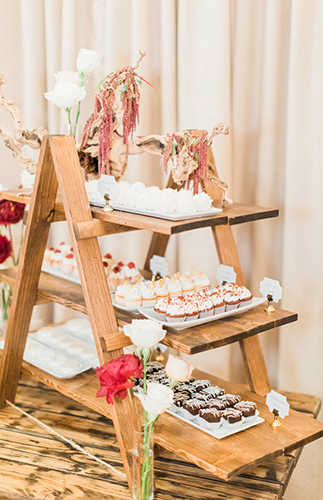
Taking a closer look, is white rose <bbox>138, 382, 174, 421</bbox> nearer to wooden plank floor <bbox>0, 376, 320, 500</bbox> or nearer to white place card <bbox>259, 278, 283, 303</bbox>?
wooden plank floor <bbox>0, 376, 320, 500</bbox>

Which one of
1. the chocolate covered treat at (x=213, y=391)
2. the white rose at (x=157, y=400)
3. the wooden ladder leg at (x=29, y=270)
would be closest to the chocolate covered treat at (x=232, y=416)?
the chocolate covered treat at (x=213, y=391)

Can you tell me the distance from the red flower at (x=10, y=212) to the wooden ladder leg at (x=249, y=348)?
79 centimetres

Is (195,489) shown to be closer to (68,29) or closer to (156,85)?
(156,85)

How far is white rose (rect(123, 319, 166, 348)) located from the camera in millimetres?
1289

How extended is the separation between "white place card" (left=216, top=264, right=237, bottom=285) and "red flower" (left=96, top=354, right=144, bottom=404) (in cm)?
51

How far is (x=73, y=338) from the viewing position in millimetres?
2100

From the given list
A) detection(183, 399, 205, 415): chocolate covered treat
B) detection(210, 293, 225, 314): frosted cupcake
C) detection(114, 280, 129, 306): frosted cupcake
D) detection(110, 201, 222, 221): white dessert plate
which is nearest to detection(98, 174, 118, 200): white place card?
detection(110, 201, 222, 221): white dessert plate

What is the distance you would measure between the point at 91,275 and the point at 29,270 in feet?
1.18

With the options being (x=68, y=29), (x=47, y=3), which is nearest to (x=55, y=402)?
(x=68, y=29)

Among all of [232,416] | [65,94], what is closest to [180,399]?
[232,416]

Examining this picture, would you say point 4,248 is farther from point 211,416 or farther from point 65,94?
point 211,416

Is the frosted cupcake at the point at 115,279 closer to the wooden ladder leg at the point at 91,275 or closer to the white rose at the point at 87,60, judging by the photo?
the wooden ladder leg at the point at 91,275

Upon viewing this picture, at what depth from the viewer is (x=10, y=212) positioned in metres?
2.04

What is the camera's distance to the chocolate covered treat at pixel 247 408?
4.86 ft
